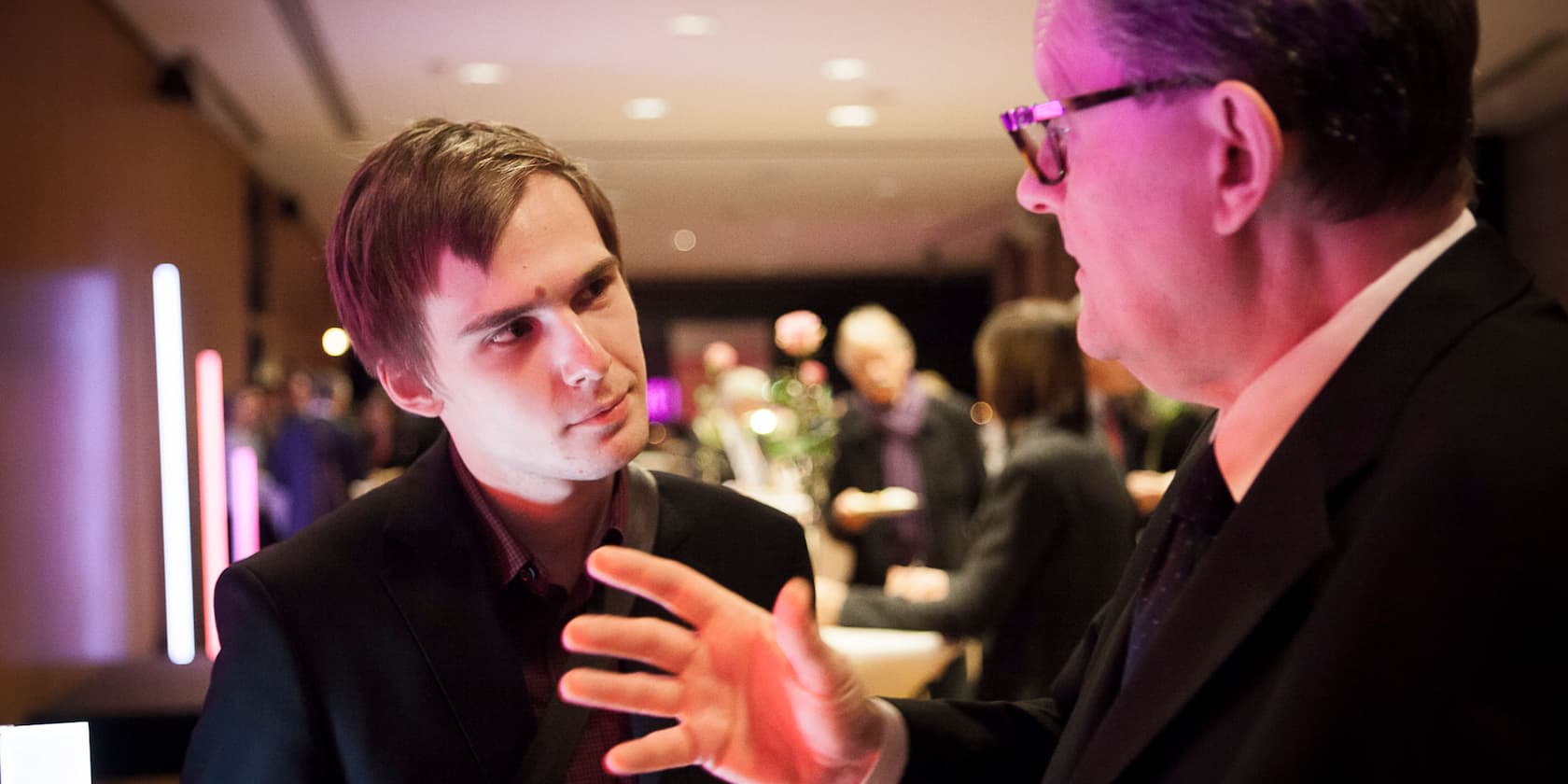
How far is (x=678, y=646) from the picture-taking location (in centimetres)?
102

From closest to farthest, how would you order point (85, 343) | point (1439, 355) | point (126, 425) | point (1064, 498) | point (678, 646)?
1. point (1439, 355)
2. point (678, 646)
3. point (1064, 498)
4. point (85, 343)
5. point (126, 425)

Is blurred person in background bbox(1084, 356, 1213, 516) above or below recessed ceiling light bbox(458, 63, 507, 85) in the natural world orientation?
below

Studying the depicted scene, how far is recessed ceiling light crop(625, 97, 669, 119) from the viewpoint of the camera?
819 centimetres

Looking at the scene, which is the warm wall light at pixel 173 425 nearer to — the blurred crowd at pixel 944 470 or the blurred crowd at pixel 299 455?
the blurred crowd at pixel 944 470

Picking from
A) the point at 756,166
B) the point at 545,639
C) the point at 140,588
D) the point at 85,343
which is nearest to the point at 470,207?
the point at 545,639

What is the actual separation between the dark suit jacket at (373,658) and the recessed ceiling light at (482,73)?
631 centimetres

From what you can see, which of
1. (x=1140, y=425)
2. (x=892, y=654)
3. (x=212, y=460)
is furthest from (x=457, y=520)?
(x=1140, y=425)

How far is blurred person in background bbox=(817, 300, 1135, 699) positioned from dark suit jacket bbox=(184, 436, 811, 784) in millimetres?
1746

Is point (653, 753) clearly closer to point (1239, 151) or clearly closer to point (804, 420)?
point (1239, 151)

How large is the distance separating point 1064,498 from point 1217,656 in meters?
2.12

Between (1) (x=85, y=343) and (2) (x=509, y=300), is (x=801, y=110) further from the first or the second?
(2) (x=509, y=300)

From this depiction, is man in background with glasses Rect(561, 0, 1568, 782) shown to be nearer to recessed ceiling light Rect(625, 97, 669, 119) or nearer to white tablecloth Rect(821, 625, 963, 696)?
white tablecloth Rect(821, 625, 963, 696)

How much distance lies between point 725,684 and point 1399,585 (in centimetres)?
54

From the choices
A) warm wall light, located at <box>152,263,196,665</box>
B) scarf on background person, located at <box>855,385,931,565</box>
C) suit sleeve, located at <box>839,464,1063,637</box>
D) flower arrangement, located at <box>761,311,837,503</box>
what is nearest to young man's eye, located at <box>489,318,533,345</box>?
suit sleeve, located at <box>839,464,1063,637</box>
